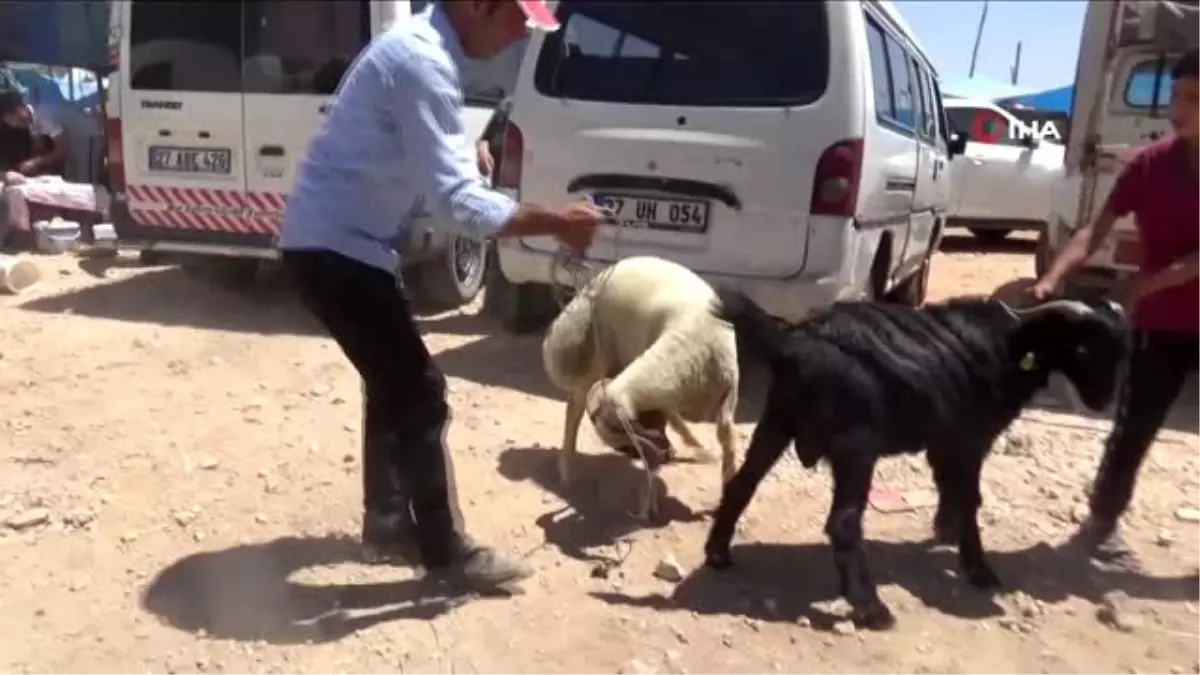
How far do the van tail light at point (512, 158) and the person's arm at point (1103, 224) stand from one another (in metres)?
2.93

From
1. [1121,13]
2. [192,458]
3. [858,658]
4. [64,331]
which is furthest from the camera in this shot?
[1121,13]

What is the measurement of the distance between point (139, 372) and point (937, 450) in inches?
172

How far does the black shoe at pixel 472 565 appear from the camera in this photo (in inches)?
150

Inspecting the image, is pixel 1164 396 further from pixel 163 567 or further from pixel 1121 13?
pixel 1121 13

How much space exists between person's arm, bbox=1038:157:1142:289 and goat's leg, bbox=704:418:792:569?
1.09 m

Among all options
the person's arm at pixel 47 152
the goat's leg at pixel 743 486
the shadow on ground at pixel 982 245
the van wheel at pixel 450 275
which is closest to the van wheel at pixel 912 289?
the van wheel at pixel 450 275

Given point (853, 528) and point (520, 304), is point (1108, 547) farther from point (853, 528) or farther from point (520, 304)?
point (520, 304)

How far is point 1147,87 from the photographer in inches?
354

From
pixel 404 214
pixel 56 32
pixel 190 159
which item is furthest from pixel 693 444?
pixel 56 32

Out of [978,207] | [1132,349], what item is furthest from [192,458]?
[978,207]

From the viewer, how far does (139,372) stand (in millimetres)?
6488

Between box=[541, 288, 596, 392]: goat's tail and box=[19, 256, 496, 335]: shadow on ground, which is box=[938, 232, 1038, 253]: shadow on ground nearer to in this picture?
box=[19, 256, 496, 335]: shadow on ground

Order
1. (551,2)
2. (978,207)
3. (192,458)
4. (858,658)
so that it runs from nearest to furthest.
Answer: (858,658) < (192,458) < (551,2) < (978,207)

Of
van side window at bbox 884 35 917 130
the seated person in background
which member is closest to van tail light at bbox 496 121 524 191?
van side window at bbox 884 35 917 130
